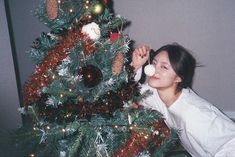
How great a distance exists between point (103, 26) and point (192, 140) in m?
0.68

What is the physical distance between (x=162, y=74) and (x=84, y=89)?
46cm

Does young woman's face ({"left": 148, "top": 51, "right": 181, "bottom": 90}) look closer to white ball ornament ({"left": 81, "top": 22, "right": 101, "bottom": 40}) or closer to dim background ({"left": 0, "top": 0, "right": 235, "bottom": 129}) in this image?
white ball ornament ({"left": 81, "top": 22, "right": 101, "bottom": 40})

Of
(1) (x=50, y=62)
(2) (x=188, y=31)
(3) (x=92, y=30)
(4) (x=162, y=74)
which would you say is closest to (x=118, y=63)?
(3) (x=92, y=30)

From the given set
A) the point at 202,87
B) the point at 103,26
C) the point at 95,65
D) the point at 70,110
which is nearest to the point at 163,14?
the point at 202,87

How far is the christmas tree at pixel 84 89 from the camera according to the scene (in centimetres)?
104

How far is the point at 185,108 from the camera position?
1.32 m

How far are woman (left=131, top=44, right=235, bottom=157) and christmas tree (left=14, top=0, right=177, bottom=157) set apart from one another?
216mm

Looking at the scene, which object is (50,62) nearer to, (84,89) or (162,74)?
(84,89)

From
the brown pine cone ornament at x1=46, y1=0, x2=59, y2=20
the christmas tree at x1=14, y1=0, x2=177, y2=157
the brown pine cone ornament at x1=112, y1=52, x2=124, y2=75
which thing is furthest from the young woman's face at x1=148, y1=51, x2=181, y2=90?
the brown pine cone ornament at x1=46, y1=0, x2=59, y2=20

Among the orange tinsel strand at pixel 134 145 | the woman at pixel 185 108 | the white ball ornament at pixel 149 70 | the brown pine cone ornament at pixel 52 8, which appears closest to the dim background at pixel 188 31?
the woman at pixel 185 108

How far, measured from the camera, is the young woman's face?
1.33m

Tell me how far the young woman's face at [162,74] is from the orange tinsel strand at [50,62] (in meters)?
0.46

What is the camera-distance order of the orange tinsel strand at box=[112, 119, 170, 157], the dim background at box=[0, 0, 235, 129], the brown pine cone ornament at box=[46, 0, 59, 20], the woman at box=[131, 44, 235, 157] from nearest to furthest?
the brown pine cone ornament at box=[46, 0, 59, 20] < the orange tinsel strand at box=[112, 119, 170, 157] < the woman at box=[131, 44, 235, 157] < the dim background at box=[0, 0, 235, 129]

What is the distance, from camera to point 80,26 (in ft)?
3.66
